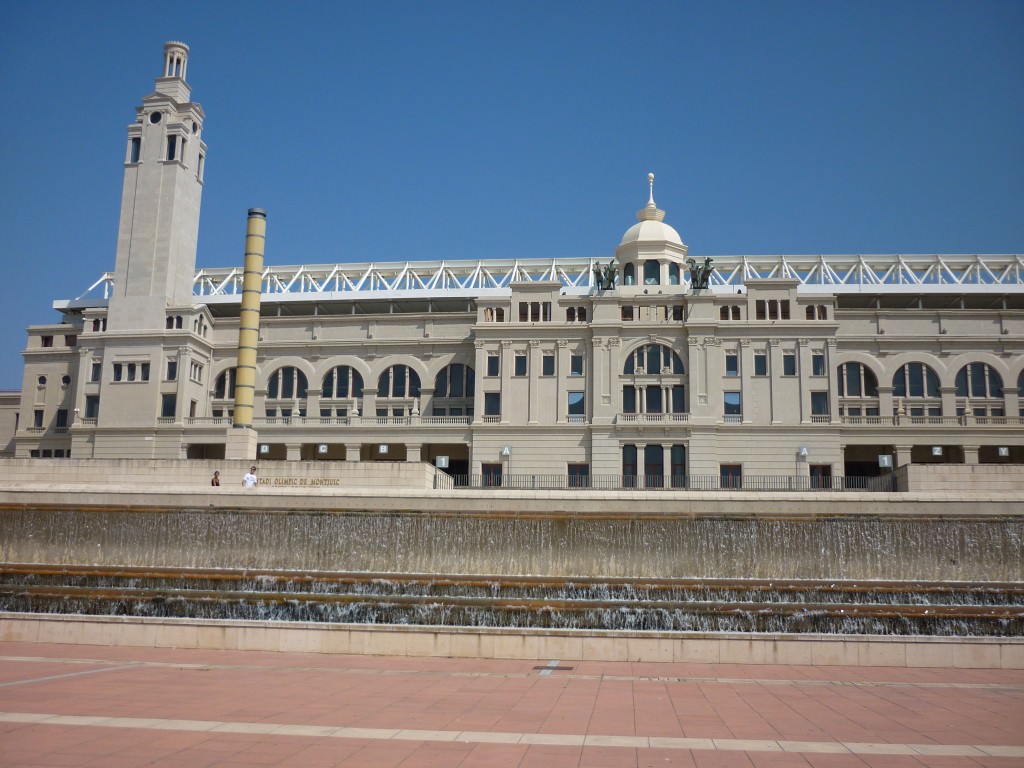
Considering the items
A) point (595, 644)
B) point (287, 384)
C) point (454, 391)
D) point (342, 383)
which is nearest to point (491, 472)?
point (454, 391)

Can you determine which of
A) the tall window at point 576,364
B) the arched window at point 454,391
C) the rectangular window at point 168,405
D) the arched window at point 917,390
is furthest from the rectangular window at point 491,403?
the arched window at point 917,390

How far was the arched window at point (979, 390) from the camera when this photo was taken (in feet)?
221

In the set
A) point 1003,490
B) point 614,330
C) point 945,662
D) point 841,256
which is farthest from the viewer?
point 841,256

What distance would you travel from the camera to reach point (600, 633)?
74.4 feet

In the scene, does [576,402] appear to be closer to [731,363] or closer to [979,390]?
[731,363]

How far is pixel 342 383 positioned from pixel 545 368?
16934mm

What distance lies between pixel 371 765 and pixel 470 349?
5940cm

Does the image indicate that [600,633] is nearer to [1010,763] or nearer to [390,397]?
[1010,763]

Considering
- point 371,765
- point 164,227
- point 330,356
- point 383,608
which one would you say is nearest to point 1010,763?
point 371,765

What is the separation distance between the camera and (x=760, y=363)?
211 feet

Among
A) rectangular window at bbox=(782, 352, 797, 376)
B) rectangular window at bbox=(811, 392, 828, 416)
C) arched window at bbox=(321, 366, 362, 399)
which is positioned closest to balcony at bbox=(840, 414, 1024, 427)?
rectangular window at bbox=(811, 392, 828, 416)

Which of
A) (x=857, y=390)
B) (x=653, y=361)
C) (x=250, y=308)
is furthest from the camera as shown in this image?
(x=857, y=390)

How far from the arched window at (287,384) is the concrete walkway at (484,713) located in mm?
50717

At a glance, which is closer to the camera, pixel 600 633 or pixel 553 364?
pixel 600 633
